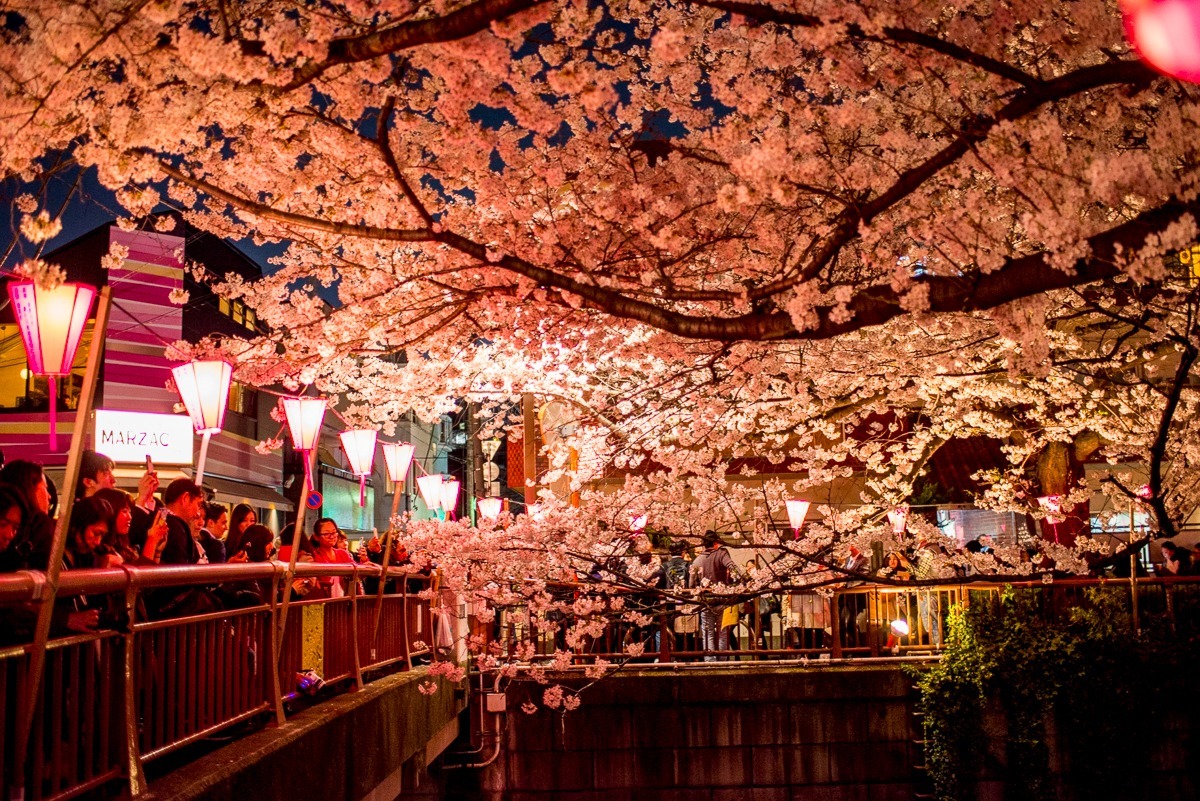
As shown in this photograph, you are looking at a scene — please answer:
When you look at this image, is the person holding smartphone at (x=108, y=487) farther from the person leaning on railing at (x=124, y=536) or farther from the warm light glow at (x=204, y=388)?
the warm light glow at (x=204, y=388)

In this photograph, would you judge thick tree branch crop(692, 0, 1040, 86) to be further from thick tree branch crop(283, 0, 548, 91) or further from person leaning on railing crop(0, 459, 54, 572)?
person leaning on railing crop(0, 459, 54, 572)

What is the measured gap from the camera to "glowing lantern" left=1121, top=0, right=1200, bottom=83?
3707 mm

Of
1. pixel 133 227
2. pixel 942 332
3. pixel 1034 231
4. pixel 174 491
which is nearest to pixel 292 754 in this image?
pixel 174 491

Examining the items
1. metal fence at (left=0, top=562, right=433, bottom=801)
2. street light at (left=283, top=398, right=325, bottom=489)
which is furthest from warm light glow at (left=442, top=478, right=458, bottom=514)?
metal fence at (left=0, top=562, right=433, bottom=801)

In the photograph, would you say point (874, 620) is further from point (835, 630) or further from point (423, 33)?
point (423, 33)

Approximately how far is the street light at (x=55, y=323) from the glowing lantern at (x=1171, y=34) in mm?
5316

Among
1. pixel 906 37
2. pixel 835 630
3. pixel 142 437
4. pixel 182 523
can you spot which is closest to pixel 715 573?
pixel 835 630

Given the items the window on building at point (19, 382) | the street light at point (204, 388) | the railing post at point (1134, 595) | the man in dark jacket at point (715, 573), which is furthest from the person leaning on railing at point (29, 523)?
the window on building at point (19, 382)

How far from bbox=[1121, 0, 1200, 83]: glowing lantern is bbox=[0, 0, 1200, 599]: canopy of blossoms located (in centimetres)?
110

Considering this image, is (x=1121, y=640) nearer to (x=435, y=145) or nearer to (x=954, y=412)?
(x=954, y=412)

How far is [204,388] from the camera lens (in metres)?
9.34

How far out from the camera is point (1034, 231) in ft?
17.2

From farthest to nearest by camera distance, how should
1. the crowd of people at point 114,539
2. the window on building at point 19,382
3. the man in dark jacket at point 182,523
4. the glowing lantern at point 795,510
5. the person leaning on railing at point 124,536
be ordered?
the window on building at point 19,382 < the glowing lantern at point 795,510 < the man in dark jacket at point 182,523 < the person leaning on railing at point 124,536 < the crowd of people at point 114,539

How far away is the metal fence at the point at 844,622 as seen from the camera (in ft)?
42.0
